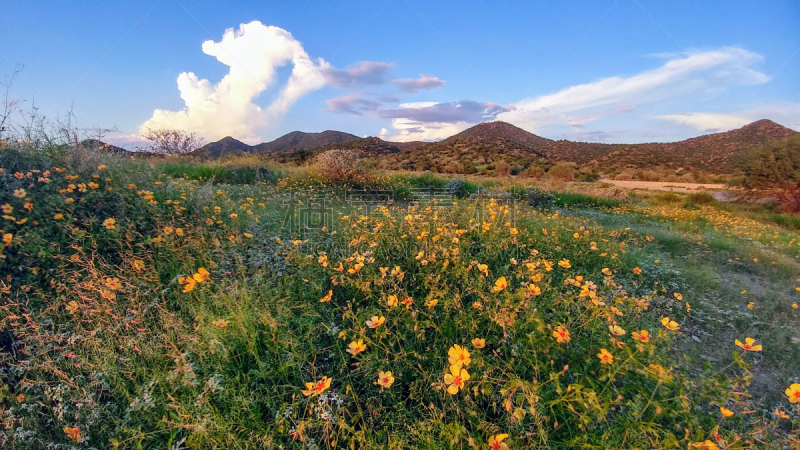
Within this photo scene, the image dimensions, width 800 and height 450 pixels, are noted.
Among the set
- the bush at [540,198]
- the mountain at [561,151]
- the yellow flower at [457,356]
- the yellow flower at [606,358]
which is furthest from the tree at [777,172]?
the yellow flower at [457,356]

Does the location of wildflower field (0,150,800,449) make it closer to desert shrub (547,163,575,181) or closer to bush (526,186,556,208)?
bush (526,186,556,208)

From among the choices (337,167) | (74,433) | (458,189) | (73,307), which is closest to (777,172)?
(458,189)

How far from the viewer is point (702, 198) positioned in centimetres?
1309

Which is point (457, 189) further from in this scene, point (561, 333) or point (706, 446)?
point (706, 446)

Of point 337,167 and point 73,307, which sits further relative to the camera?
point 337,167

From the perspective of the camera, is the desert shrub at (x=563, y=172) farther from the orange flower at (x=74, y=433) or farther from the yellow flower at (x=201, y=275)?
the orange flower at (x=74, y=433)

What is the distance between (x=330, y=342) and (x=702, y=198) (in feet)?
58.2

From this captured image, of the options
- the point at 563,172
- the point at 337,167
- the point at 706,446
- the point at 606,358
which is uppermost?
the point at 337,167

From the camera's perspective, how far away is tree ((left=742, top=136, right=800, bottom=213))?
11242 millimetres

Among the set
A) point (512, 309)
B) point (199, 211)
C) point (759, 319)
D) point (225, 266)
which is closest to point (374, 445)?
point (512, 309)

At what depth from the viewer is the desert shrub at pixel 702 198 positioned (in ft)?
42.4

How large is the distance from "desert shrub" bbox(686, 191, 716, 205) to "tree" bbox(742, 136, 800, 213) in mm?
1189

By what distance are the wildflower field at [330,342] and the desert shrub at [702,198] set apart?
12.9m

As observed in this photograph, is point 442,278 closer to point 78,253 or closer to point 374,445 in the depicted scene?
point 374,445
